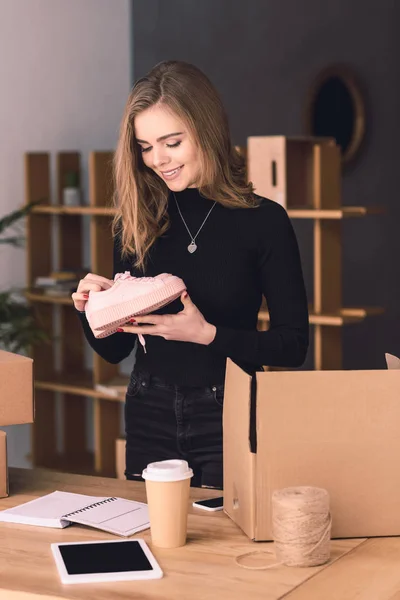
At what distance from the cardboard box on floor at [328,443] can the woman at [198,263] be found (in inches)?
20.3

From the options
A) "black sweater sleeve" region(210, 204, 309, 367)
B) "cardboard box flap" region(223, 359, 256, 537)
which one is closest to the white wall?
"black sweater sleeve" region(210, 204, 309, 367)

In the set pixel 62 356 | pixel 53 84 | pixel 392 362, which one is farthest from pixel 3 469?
pixel 53 84

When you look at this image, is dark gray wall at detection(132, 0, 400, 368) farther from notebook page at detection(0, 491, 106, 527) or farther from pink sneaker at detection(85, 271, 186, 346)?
notebook page at detection(0, 491, 106, 527)

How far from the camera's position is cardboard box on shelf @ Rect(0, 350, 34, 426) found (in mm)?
1840

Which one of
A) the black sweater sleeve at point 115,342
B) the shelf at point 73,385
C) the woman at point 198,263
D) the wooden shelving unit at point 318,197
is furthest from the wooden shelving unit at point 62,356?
Result: the woman at point 198,263

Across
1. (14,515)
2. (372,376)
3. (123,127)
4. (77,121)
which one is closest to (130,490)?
(14,515)

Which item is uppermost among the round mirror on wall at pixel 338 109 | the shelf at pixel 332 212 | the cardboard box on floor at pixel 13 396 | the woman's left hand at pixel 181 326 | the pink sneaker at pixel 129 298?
the round mirror on wall at pixel 338 109

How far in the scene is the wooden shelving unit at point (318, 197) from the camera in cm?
386

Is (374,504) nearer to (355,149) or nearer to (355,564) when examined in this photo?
(355,564)

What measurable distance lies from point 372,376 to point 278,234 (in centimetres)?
63

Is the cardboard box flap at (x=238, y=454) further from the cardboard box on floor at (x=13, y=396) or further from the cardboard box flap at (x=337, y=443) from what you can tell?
the cardboard box on floor at (x=13, y=396)

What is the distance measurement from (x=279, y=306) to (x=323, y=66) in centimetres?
333

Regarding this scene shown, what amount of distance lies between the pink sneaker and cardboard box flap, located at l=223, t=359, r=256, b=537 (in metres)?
0.26

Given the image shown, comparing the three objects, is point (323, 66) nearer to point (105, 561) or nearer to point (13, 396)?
point (13, 396)
